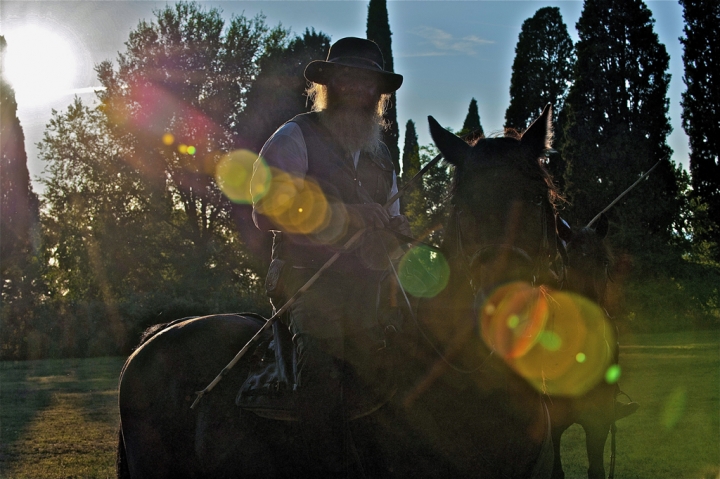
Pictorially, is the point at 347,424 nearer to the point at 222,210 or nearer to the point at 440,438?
the point at 440,438

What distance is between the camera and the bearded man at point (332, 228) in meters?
3.40

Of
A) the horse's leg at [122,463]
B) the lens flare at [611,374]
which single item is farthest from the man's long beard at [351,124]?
the lens flare at [611,374]

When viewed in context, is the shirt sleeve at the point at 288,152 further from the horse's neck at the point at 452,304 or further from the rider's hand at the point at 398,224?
the horse's neck at the point at 452,304

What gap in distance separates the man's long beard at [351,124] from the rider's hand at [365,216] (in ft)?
1.86

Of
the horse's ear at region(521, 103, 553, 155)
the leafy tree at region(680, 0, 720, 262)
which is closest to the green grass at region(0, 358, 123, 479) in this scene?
the horse's ear at region(521, 103, 553, 155)

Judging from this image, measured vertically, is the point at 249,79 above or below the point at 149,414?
above

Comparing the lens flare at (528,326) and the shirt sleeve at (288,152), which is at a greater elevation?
the shirt sleeve at (288,152)

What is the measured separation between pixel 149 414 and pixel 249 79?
3504cm

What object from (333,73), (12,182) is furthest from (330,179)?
(12,182)

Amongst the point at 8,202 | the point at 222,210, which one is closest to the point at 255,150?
the point at 222,210

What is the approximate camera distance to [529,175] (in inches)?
123

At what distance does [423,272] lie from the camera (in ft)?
11.4

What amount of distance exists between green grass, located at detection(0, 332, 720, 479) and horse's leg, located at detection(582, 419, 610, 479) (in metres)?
1.85

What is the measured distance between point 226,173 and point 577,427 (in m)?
27.5
